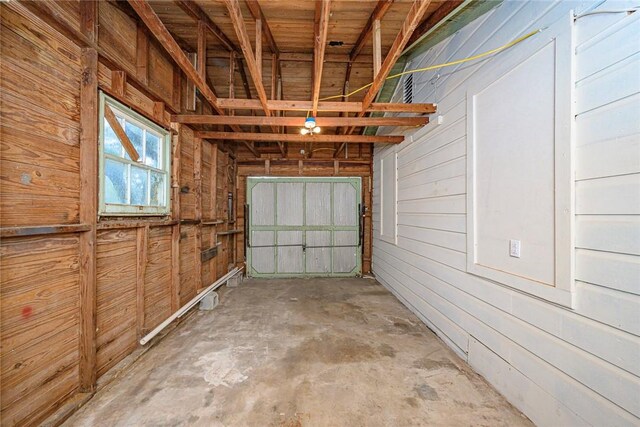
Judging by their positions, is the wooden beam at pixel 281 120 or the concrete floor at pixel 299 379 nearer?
the concrete floor at pixel 299 379

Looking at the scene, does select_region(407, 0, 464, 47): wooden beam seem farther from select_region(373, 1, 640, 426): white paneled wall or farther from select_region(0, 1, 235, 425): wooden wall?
select_region(0, 1, 235, 425): wooden wall

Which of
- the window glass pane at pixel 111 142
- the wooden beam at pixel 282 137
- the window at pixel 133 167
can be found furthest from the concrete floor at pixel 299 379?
the wooden beam at pixel 282 137

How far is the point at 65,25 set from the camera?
4.65 ft

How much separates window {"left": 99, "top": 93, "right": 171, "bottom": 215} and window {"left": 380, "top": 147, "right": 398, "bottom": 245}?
302 cm

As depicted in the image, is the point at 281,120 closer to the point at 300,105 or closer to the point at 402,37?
the point at 300,105

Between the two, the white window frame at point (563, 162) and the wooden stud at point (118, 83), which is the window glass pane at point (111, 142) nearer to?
the wooden stud at point (118, 83)

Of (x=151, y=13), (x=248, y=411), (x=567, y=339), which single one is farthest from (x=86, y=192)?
(x=567, y=339)

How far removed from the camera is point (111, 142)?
6.03 ft

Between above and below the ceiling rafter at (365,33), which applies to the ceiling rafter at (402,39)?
below

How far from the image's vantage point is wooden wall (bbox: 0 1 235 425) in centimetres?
122

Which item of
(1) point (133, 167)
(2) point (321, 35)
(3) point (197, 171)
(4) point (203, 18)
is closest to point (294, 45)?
(4) point (203, 18)

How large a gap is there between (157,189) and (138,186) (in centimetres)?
29

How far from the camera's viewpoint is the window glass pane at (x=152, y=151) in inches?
90.3

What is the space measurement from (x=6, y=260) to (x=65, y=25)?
140cm
